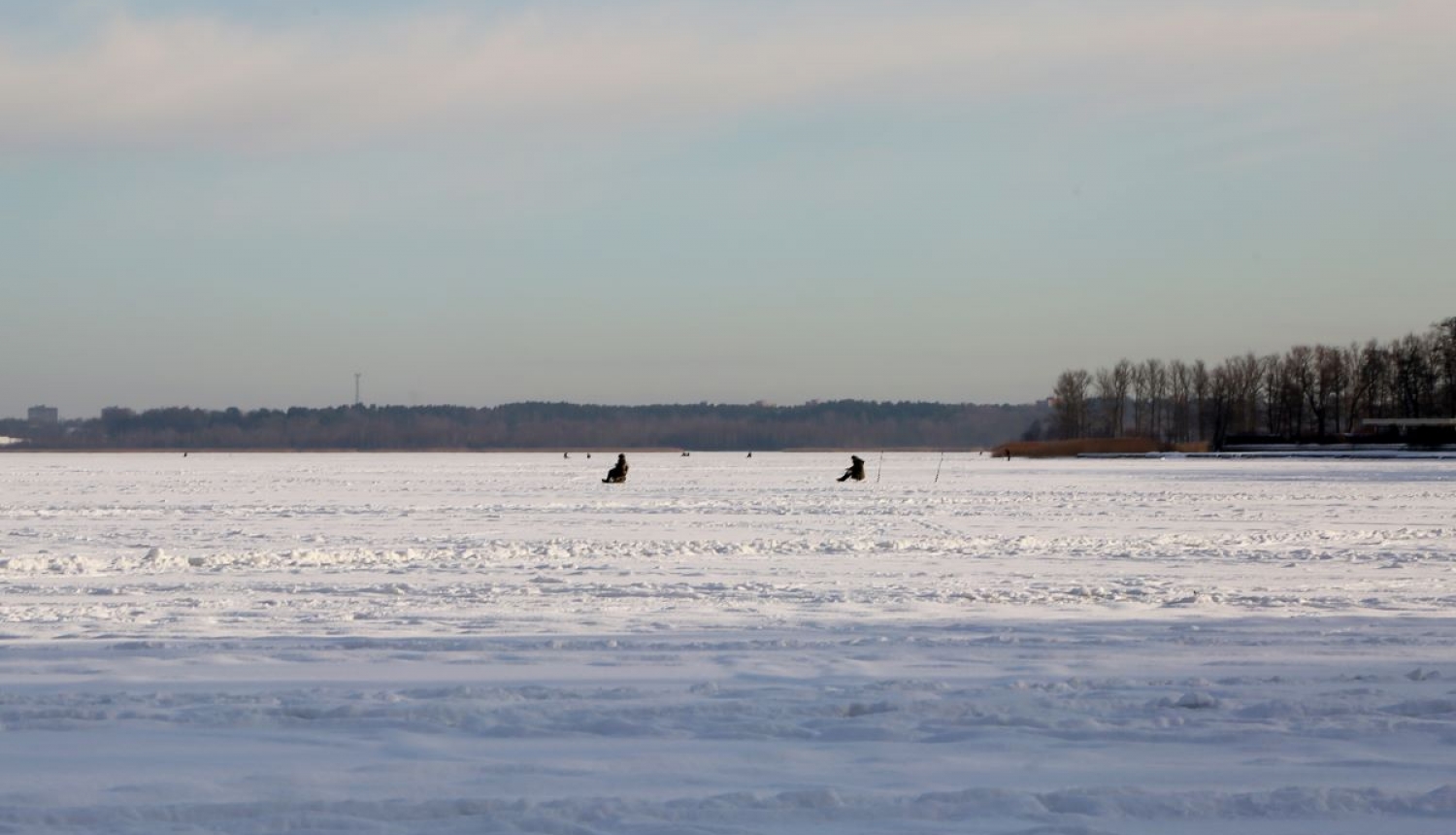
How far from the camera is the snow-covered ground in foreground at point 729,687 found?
518 centimetres

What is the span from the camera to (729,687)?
7.40m

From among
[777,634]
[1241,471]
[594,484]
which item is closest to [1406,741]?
[777,634]

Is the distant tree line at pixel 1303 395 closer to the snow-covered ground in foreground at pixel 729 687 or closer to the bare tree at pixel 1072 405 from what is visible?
the bare tree at pixel 1072 405

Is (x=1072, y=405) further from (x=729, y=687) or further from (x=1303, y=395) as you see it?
(x=729, y=687)

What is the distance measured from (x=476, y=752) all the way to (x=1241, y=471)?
45142 millimetres

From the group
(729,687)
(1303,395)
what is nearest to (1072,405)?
(1303,395)

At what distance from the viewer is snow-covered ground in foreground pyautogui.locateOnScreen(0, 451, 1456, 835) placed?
5.18m

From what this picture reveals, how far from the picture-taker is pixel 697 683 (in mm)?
7508

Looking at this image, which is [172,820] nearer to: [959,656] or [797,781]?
[797,781]

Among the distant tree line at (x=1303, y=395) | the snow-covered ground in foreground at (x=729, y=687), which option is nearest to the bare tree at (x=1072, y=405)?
the distant tree line at (x=1303, y=395)

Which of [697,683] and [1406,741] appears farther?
[697,683]

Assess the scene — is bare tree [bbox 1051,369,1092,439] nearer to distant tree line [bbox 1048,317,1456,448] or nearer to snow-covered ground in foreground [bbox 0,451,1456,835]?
distant tree line [bbox 1048,317,1456,448]

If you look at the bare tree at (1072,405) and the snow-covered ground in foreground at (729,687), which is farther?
the bare tree at (1072,405)

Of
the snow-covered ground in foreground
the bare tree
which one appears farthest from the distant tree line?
the snow-covered ground in foreground
